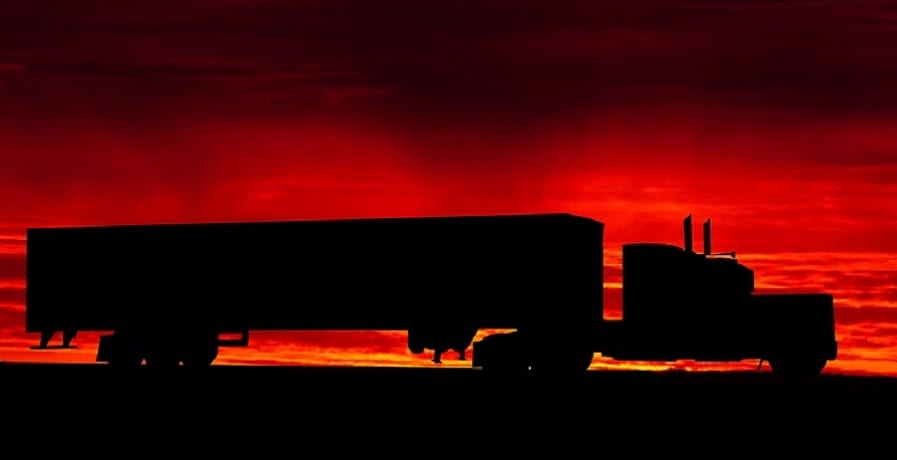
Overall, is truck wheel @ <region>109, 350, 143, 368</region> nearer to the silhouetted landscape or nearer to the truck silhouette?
the silhouetted landscape

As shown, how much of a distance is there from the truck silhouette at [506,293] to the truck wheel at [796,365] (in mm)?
30

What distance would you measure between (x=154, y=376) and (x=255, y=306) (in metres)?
2.63

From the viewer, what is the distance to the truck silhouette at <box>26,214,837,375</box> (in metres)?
30.8

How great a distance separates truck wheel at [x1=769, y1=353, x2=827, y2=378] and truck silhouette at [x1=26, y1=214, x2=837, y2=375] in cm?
3

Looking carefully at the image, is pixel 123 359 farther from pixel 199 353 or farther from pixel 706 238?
pixel 706 238

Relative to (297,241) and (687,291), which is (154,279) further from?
(687,291)

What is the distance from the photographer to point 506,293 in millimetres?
30922

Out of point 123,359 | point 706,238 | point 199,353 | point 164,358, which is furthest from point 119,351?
point 706,238

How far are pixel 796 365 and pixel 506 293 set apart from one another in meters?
6.39

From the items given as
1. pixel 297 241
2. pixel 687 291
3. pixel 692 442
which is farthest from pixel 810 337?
pixel 692 442

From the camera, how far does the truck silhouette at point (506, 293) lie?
30828mm

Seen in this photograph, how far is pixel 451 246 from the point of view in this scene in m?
31.4

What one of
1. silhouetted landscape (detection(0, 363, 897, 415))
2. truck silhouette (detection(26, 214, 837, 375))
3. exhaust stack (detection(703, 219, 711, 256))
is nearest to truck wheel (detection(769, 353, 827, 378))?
truck silhouette (detection(26, 214, 837, 375))

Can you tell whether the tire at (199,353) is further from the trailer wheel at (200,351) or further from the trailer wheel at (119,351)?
the trailer wheel at (119,351)
